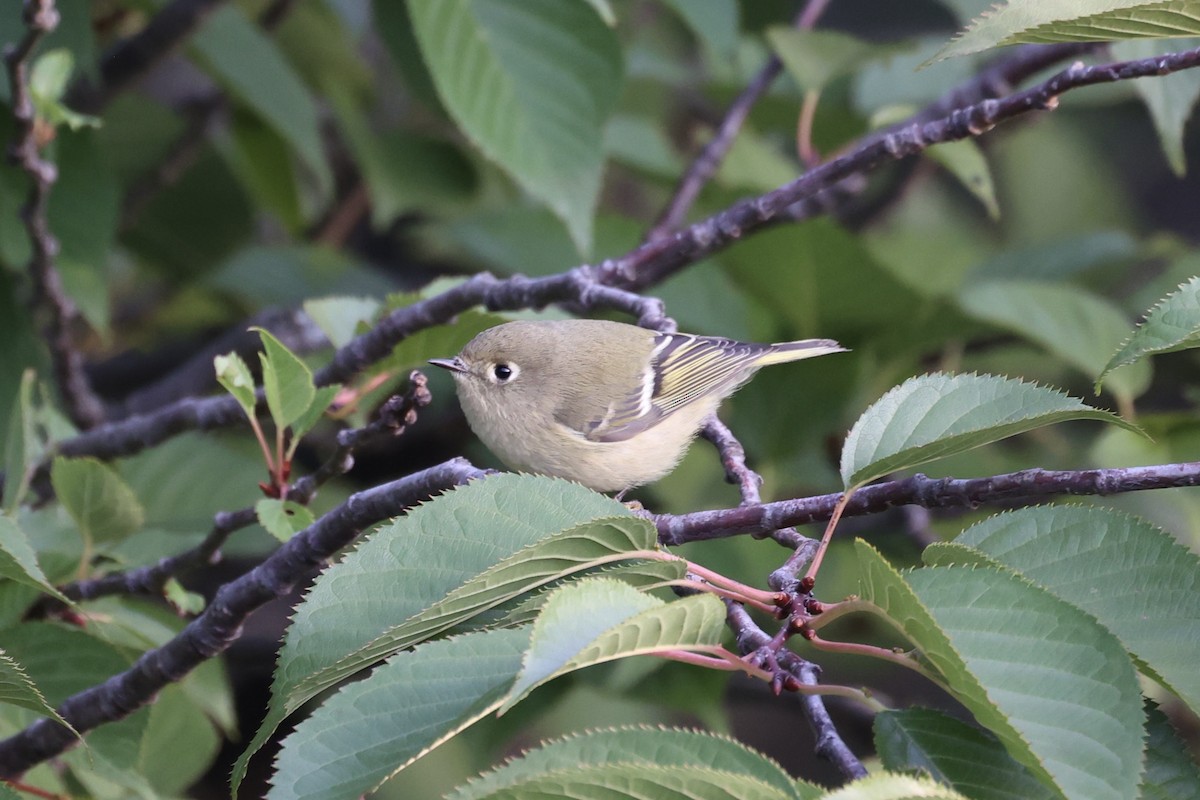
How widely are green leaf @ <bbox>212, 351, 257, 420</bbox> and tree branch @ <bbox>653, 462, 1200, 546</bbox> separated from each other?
700 mm

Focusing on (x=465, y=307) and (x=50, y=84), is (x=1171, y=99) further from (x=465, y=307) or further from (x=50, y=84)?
(x=50, y=84)

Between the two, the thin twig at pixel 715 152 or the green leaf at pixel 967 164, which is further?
the thin twig at pixel 715 152

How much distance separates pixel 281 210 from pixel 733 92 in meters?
1.62

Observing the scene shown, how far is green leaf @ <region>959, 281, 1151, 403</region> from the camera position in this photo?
2965 millimetres

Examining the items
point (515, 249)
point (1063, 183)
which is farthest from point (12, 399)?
point (1063, 183)

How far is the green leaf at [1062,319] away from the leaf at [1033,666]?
1921 millimetres

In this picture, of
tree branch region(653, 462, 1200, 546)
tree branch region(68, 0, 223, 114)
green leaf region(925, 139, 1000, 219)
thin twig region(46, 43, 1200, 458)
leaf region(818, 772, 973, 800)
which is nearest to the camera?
leaf region(818, 772, 973, 800)

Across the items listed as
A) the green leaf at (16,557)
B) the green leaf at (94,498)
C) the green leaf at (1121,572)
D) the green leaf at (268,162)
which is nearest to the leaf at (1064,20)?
the green leaf at (1121,572)

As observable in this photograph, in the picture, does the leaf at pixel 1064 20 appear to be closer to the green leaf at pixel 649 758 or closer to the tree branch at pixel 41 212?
the green leaf at pixel 649 758

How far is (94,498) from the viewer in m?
1.93

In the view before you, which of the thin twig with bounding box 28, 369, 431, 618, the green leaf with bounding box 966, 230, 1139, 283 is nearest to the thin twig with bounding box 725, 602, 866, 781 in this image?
the thin twig with bounding box 28, 369, 431, 618

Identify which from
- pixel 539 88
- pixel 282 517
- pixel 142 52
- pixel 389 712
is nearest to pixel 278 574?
pixel 282 517

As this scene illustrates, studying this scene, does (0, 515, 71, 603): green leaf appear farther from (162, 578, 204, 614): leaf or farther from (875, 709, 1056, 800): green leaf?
(875, 709, 1056, 800): green leaf

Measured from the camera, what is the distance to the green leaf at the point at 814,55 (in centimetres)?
291
